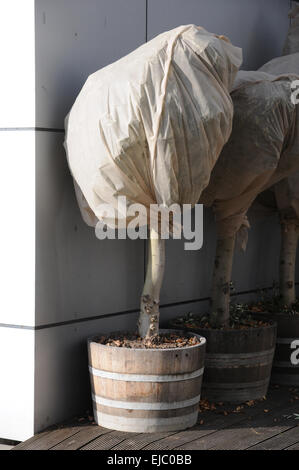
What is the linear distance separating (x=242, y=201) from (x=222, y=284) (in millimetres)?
516

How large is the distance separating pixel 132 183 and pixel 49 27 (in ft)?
2.97

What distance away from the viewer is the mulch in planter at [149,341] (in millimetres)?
3744

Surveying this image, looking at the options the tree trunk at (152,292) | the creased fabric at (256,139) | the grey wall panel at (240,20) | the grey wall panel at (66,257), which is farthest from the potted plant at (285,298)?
the tree trunk at (152,292)

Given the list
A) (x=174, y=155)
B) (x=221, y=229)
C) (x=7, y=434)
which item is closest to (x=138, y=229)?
(x=221, y=229)

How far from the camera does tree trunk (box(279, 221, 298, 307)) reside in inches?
200

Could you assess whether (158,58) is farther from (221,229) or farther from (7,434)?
(7,434)

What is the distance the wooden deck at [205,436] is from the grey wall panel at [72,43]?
1442 millimetres

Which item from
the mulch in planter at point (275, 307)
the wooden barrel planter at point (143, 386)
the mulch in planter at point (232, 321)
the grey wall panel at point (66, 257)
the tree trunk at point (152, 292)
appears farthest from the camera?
the mulch in planter at point (275, 307)

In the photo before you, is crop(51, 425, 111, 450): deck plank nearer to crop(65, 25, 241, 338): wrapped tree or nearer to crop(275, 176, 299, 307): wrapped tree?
crop(65, 25, 241, 338): wrapped tree

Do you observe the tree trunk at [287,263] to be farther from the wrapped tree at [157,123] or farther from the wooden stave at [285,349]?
the wrapped tree at [157,123]

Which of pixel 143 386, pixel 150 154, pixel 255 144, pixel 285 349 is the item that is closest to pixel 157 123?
pixel 150 154

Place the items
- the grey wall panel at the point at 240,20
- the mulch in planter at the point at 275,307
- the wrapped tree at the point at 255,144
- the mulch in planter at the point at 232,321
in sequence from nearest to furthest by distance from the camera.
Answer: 1. the wrapped tree at the point at 255,144
2. the mulch in planter at the point at 232,321
3. the grey wall panel at the point at 240,20
4. the mulch in planter at the point at 275,307

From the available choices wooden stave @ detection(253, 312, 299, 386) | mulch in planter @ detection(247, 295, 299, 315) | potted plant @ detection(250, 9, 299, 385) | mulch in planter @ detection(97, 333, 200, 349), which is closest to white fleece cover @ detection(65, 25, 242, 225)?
mulch in planter @ detection(97, 333, 200, 349)

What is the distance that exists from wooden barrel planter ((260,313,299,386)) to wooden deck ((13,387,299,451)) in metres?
0.64
